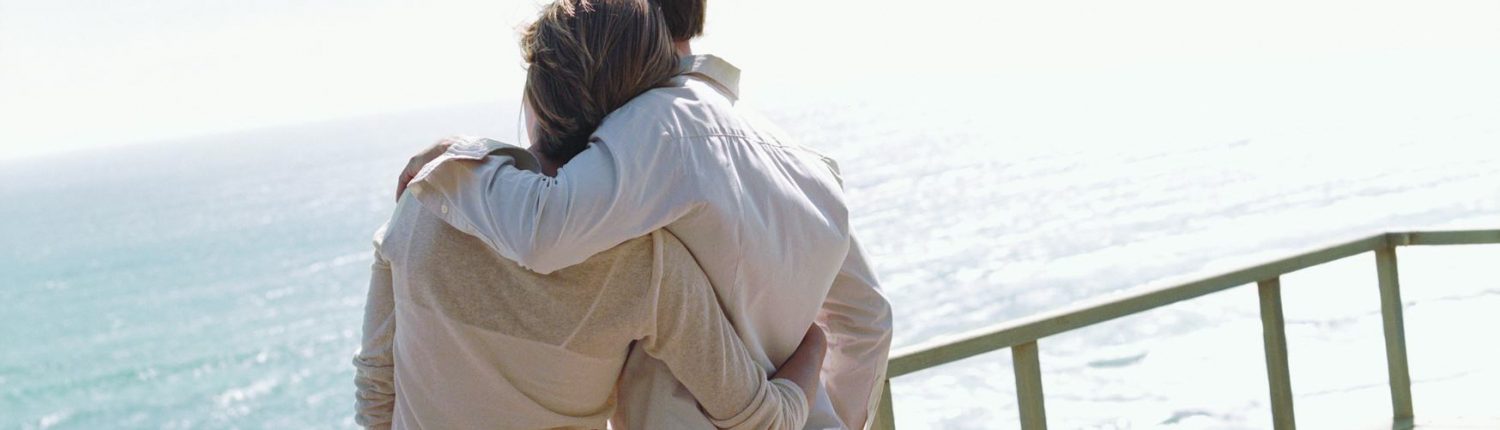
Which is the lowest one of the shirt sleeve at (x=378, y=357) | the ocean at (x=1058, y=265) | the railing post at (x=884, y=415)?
the ocean at (x=1058, y=265)

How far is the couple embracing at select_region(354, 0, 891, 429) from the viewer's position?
1.08 meters

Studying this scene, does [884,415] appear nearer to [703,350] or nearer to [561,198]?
[703,350]

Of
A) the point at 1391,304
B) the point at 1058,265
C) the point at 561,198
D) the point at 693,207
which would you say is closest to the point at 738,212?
the point at 693,207

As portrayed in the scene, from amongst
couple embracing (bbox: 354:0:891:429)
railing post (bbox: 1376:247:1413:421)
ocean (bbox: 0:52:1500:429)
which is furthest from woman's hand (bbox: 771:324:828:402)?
railing post (bbox: 1376:247:1413:421)

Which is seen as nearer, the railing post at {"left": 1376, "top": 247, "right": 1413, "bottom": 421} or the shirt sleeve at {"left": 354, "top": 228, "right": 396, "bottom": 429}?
the shirt sleeve at {"left": 354, "top": 228, "right": 396, "bottom": 429}

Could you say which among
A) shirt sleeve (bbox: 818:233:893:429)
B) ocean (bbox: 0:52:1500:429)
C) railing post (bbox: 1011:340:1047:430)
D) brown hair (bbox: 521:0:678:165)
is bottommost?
ocean (bbox: 0:52:1500:429)

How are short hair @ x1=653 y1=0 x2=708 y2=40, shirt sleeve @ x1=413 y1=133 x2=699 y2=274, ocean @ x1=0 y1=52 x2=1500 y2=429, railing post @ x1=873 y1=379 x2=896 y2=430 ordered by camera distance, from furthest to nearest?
ocean @ x1=0 y1=52 x2=1500 y2=429
railing post @ x1=873 y1=379 x2=896 y2=430
short hair @ x1=653 y1=0 x2=708 y2=40
shirt sleeve @ x1=413 y1=133 x2=699 y2=274

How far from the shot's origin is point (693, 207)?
111cm

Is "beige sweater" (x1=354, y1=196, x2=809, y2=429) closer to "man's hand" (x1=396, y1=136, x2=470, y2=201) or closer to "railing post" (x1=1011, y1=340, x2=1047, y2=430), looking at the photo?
"man's hand" (x1=396, y1=136, x2=470, y2=201)

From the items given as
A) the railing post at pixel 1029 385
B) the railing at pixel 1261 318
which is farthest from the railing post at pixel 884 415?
the railing post at pixel 1029 385

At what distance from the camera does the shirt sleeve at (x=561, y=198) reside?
105cm

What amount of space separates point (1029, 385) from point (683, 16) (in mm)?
1255

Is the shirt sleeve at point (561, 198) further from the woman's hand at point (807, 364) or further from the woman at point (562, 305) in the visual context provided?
the woman's hand at point (807, 364)

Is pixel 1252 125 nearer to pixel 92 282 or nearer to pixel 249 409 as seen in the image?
pixel 249 409
